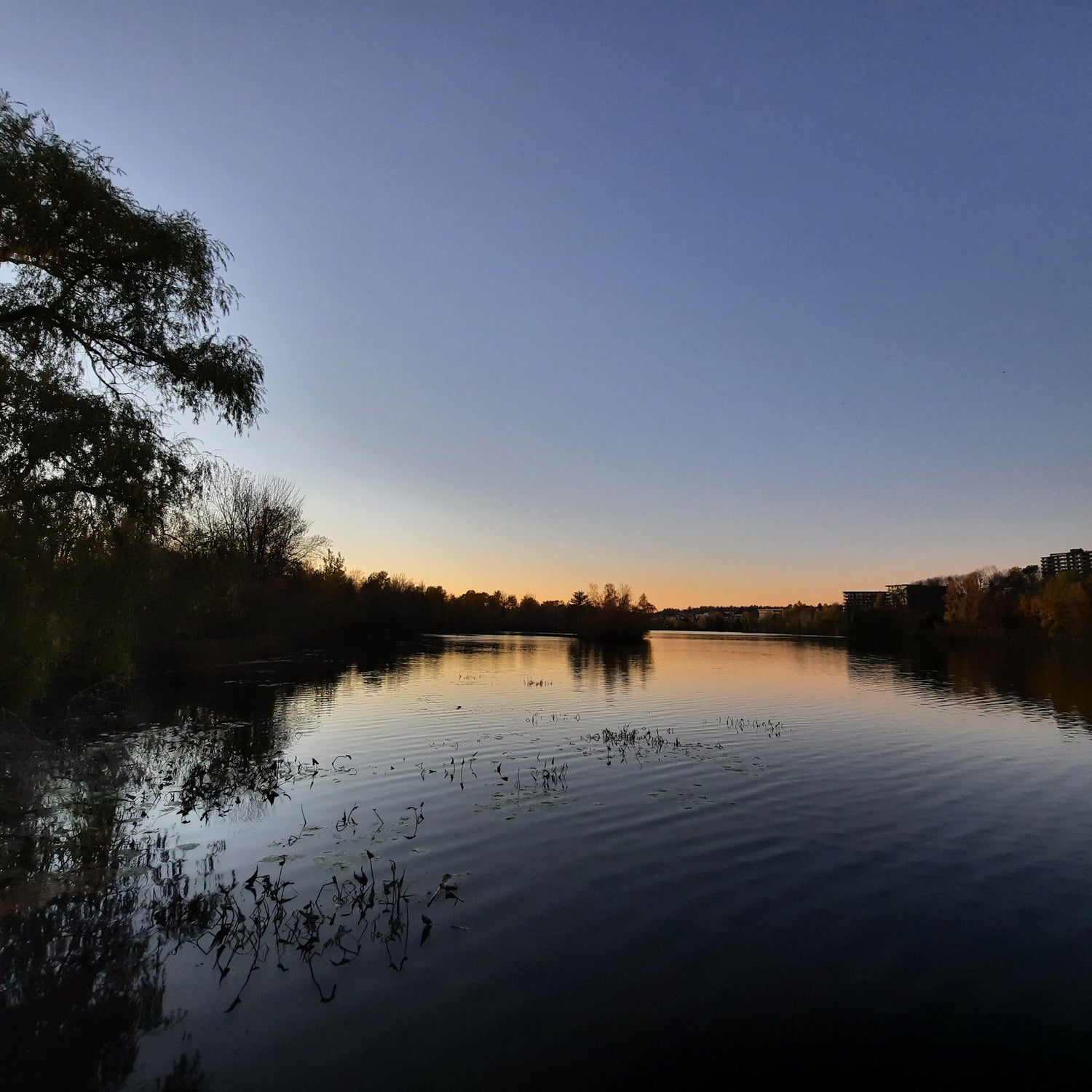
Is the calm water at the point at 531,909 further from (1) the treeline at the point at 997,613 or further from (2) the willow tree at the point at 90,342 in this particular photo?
(1) the treeline at the point at 997,613

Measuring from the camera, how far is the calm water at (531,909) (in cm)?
614

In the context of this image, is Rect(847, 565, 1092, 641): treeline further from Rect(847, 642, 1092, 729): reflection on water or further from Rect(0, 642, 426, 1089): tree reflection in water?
Rect(0, 642, 426, 1089): tree reflection in water

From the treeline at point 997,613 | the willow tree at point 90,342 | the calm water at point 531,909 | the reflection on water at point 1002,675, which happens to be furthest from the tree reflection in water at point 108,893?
the treeline at point 997,613

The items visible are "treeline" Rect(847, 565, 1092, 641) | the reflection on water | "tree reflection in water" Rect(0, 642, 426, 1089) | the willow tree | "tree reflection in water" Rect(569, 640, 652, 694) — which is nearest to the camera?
"tree reflection in water" Rect(0, 642, 426, 1089)

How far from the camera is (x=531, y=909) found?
9.07 meters

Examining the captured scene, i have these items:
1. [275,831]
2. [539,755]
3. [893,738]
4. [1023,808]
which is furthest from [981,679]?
[275,831]

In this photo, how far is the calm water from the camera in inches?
242

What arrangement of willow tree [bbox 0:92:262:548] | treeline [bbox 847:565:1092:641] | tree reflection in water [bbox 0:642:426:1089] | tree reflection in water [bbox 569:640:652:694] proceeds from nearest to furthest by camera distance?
tree reflection in water [bbox 0:642:426:1089] → willow tree [bbox 0:92:262:548] → tree reflection in water [bbox 569:640:652:694] → treeline [bbox 847:565:1092:641]

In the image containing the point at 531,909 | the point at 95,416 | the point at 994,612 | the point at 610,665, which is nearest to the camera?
A: the point at 531,909

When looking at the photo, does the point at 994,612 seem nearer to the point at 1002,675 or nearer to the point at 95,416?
the point at 1002,675

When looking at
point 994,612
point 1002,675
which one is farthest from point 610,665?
point 994,612

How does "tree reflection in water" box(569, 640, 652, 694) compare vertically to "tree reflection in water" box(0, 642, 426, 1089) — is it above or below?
below

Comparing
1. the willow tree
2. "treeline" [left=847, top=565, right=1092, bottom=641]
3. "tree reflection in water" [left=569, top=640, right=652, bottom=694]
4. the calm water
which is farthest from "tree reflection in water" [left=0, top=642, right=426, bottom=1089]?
"treeline" [left=847, top=565, right=1092, bottom=641]

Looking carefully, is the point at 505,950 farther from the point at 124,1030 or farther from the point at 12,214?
the point at 12,214
